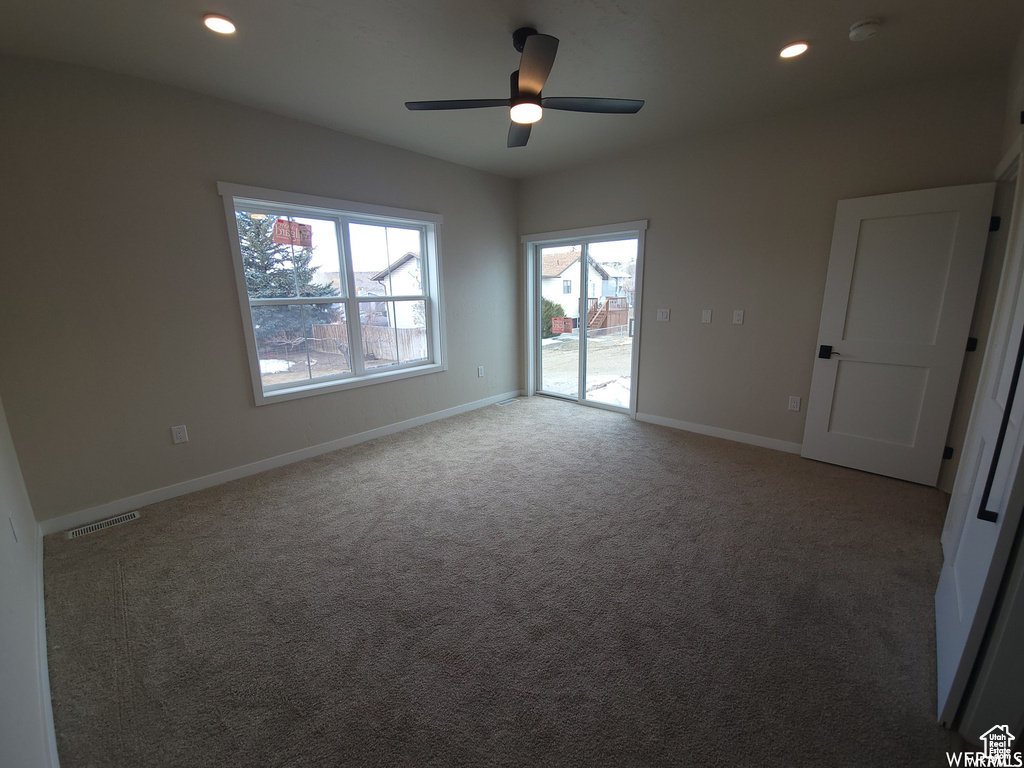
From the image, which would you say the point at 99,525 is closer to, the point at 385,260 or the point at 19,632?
the point at 19,632

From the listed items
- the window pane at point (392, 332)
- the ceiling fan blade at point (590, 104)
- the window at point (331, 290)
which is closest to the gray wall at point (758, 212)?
the ceiling fan blade at point (590, 104)

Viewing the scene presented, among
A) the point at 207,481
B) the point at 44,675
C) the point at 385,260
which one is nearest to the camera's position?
the point at 44,675

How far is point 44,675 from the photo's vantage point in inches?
60.0

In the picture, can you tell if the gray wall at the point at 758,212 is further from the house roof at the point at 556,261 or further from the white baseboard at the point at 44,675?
the white baseboard at the point at 44,675

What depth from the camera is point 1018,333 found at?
148 cm

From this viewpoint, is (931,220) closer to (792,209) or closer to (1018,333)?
(792,209)

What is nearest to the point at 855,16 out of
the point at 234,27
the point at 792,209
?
the point at 792,209

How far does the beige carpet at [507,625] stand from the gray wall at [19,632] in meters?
0.13

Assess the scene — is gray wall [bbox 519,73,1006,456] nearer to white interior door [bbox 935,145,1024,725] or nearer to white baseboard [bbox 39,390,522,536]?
white interior door [bbox 935,145,1024,725]

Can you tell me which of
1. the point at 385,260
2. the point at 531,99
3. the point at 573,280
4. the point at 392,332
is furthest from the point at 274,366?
the point at 573,280

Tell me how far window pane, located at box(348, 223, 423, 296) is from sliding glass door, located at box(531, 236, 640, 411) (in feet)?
5.24

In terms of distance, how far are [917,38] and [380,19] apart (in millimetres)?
2819

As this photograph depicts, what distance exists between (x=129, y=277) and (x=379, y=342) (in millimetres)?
1883

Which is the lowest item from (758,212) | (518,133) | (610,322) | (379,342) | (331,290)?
(379,342)
